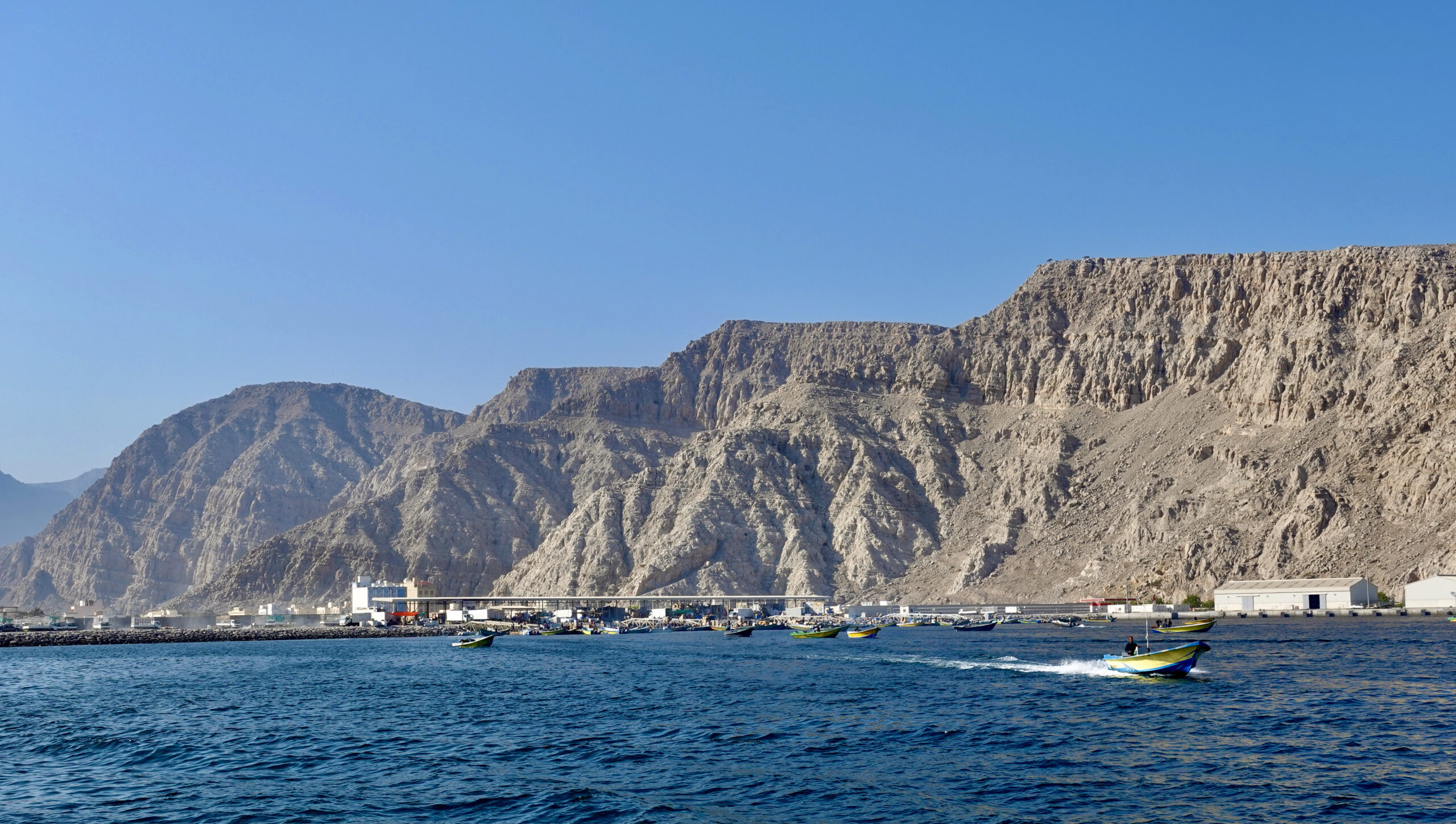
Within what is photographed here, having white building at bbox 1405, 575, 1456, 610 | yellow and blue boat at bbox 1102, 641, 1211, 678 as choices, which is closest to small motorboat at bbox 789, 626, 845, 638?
white building at bbox 1405, 575, 1456, 610

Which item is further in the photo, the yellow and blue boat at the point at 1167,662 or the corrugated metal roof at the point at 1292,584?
the corrugated metal roof at the point at 1292,584

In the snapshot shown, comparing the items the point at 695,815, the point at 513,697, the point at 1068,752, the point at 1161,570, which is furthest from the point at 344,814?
the point at 1161,570

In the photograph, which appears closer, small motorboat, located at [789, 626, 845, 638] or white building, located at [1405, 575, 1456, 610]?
white building, located at [1405, 575, 1456, 610]

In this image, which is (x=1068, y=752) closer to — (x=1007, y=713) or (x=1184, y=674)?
(x=1007, y=713)

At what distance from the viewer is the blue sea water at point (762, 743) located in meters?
36.8

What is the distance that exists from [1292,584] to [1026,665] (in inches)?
3486

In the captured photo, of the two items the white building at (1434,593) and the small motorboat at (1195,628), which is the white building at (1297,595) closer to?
the white building at (1434,593)

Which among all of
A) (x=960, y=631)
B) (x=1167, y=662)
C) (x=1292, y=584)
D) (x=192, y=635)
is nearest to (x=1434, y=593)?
(x=1292, y=584)

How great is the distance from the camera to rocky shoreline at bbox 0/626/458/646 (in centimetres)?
16153

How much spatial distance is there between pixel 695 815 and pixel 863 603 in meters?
159

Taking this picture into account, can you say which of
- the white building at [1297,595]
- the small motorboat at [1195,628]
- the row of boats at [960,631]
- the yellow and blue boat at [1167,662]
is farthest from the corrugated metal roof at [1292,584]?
the yellow and blue boat at [1167,662]

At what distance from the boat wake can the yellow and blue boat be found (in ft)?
2.83

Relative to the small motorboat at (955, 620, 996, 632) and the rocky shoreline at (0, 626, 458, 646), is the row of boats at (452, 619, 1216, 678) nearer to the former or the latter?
the small motorboat at (955, 620, 996, 632)

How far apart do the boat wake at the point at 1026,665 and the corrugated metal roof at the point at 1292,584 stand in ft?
252
